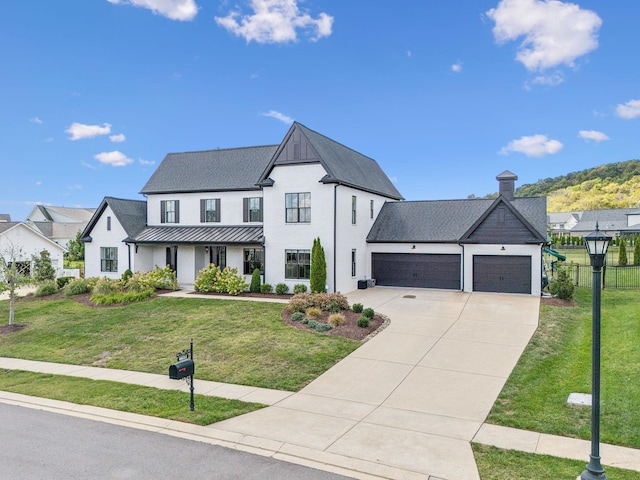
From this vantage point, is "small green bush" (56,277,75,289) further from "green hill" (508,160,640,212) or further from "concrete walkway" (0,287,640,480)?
"green hill" (508,160,640,212)

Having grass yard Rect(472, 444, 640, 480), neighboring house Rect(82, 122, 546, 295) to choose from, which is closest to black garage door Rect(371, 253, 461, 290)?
neighboring house Rect(82, 122, 546, 295)

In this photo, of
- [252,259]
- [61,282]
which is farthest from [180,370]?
[61,282]

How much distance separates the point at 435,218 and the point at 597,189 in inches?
4187

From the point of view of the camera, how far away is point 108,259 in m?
27.0

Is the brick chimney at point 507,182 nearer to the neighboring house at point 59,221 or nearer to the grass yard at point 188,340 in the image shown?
the grass yard at point 188,340

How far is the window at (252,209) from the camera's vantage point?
24.6m

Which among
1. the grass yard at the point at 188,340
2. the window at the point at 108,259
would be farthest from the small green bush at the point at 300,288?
the window at the point at 108,259

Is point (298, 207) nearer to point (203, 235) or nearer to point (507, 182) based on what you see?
point (203, 235)

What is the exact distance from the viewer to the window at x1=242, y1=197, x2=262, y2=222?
2456 centimetres

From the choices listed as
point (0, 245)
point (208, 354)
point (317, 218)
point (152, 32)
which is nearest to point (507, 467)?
point (208, 354)

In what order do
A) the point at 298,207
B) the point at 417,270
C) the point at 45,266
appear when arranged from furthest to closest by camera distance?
1. the point at 45,266
2. the point at 417,270
3. the point at 298,207

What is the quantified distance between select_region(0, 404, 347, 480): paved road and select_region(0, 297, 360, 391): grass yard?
3284 millimetres

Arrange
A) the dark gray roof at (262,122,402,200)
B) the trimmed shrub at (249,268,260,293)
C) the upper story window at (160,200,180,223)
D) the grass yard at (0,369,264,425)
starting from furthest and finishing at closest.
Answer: the upper story window at (160,200,180,223) → the trimmed shrub at (249,268,260,293) → the dark gray roof at (262,122,402,200) → the grass yard at (0,369,264,425)

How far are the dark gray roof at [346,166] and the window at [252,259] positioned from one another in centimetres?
424
